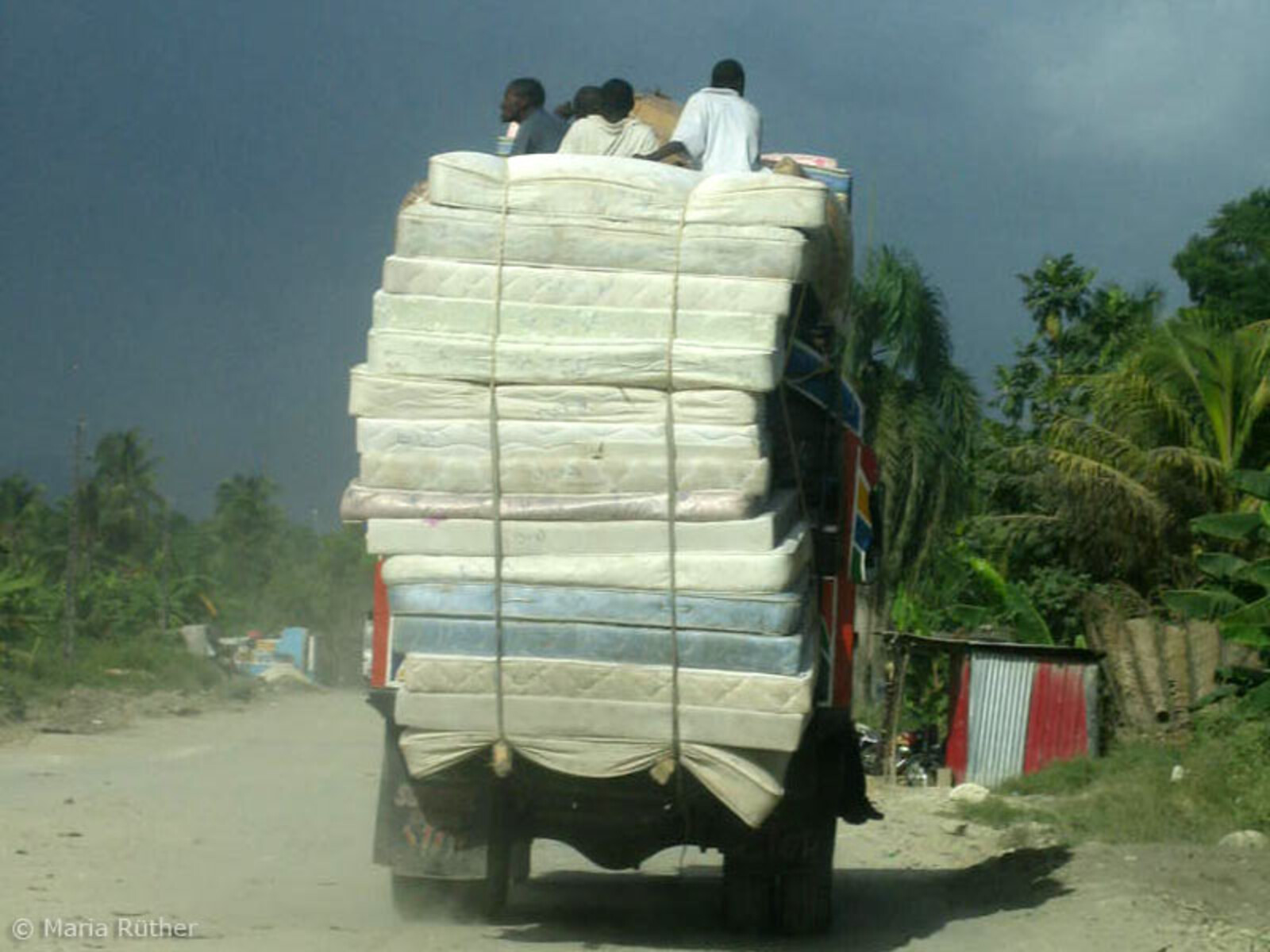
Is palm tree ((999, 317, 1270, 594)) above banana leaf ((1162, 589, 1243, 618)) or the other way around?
above

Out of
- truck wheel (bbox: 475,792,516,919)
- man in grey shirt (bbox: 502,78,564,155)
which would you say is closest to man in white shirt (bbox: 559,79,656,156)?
man in grey shirt (bbox: 502,78,564,155)

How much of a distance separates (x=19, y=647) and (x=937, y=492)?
15306mm

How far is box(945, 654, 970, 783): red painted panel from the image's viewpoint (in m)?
20.6

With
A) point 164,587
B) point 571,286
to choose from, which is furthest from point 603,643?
point 164,587

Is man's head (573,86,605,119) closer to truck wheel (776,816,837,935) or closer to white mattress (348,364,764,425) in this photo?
white mattress (348,364,764,425)

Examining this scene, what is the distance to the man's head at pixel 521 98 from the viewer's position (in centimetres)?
913

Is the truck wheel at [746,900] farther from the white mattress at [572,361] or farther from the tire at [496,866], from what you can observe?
the white mattress at [572,361]

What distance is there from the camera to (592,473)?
6836mm

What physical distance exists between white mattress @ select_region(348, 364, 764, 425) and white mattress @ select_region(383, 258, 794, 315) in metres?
0.34

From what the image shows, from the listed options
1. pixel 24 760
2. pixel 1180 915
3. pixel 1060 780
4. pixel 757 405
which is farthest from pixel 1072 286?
pixel 757 405

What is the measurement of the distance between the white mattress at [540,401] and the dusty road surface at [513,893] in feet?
7.35

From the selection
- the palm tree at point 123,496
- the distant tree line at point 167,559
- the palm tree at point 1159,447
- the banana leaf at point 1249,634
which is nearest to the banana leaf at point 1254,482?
the banana leaf at point 1249,634

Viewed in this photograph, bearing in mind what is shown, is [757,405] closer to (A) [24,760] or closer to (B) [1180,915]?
(B) [1180,915]

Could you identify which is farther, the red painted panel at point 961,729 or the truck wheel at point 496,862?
the red painted panel at point 961,729
